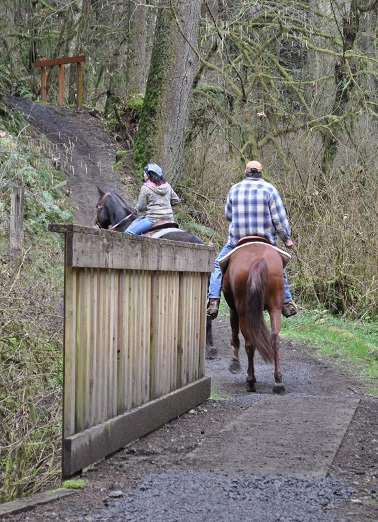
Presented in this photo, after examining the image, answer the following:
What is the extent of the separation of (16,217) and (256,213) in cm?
453

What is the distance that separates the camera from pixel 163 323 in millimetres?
7332

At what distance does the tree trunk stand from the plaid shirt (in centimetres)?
757

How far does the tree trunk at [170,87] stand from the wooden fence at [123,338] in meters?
10.4

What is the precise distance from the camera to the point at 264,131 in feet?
71.8

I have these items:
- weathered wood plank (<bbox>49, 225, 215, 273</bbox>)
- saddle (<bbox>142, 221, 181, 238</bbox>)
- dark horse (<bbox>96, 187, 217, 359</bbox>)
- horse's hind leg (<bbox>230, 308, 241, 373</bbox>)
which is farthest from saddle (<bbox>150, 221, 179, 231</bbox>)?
weathered wood plank (<bbox>49, 225, 215, 273</bbox>)

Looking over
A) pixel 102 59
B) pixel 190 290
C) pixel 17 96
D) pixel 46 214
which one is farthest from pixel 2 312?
pixel 102 59

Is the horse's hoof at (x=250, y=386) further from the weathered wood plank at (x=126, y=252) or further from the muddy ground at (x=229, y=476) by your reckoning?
the weathered wood plank at (x=126, y=252)

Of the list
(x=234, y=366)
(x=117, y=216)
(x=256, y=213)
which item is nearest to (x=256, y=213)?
(x=256, y=213)

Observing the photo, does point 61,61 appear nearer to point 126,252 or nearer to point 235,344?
point 235,344

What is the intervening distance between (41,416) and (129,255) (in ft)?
5.58

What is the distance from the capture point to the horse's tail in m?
9.45

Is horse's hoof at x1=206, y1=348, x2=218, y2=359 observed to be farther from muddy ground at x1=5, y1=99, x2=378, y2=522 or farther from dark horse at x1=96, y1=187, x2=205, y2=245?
muddy ground at x1=5, y1=99, x2=378, y2=522

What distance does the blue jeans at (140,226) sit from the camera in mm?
12133

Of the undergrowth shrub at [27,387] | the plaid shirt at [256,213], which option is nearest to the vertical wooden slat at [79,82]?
the plaid shirt at [256,213]
